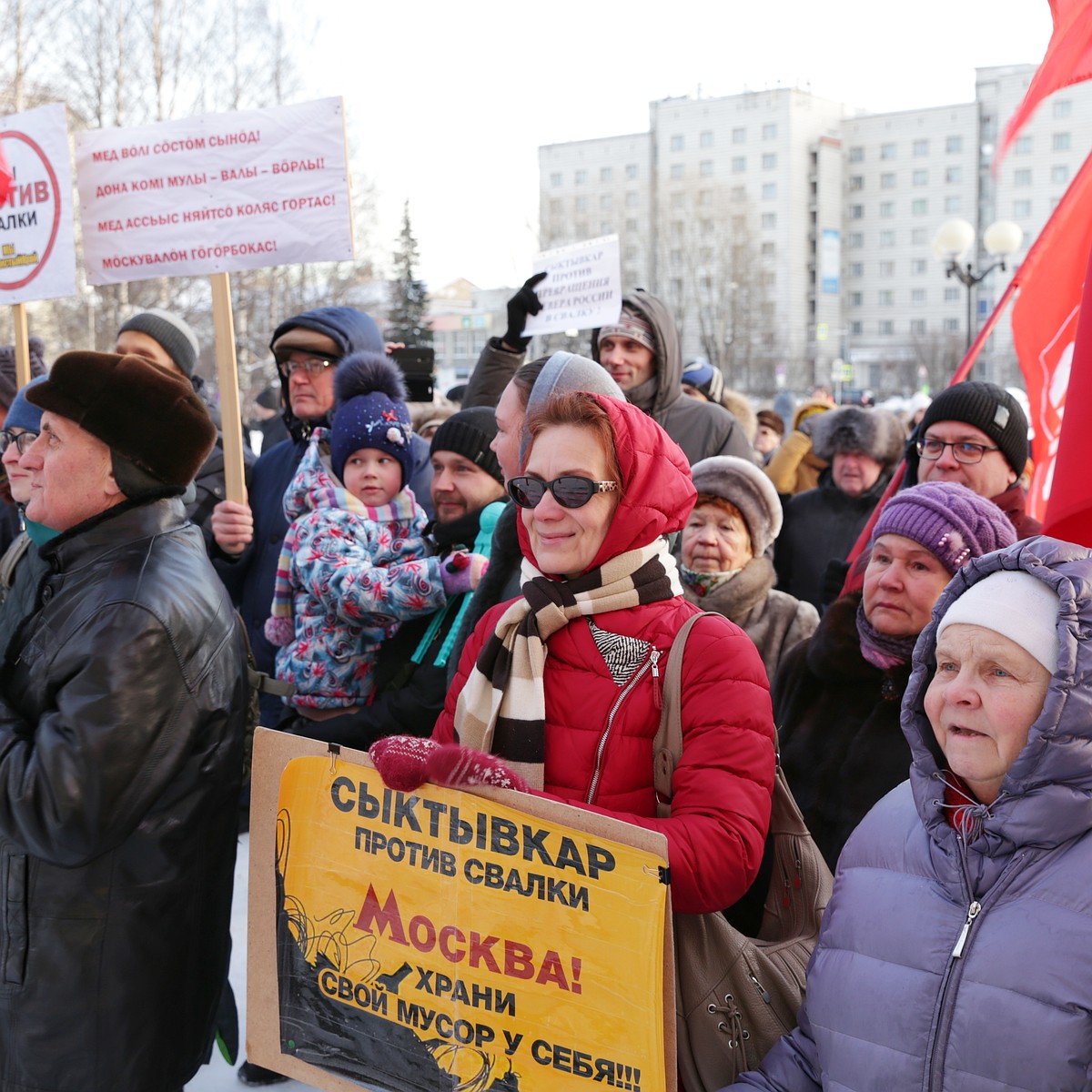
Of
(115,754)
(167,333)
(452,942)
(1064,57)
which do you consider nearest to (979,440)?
(1064,57)

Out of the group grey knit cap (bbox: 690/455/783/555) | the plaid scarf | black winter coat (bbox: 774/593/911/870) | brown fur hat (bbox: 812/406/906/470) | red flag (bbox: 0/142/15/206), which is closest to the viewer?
the plaid scarf

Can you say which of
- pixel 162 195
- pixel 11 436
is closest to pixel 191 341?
pixel 162 195

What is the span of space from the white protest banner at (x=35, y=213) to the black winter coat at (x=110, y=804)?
8.40 feet

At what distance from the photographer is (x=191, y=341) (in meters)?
5.15

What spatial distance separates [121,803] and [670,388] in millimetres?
3048

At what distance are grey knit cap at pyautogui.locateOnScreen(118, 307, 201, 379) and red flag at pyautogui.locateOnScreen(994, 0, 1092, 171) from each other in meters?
3.91

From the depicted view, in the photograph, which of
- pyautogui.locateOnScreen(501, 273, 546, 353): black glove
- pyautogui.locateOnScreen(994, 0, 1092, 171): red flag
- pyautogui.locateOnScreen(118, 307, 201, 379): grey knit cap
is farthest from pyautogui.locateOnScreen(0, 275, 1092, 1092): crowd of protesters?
pyautogui.locateOnScreen(118, 307, 201, 379): grey knit cap

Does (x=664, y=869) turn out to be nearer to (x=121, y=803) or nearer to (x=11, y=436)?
(x=121, y=803)

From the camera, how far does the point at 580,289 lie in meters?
4.76

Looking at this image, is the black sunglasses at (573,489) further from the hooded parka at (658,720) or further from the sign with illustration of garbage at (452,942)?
the sign with illustration of garbage at (452,942)

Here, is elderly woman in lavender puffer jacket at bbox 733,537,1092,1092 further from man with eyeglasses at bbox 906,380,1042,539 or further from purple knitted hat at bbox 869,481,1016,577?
man with eyeglasses at bbox 906,380,1042,539

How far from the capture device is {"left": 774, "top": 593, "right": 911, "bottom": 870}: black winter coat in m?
2.60

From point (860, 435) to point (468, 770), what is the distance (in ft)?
13.0

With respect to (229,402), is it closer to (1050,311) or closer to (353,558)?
(353,558)
